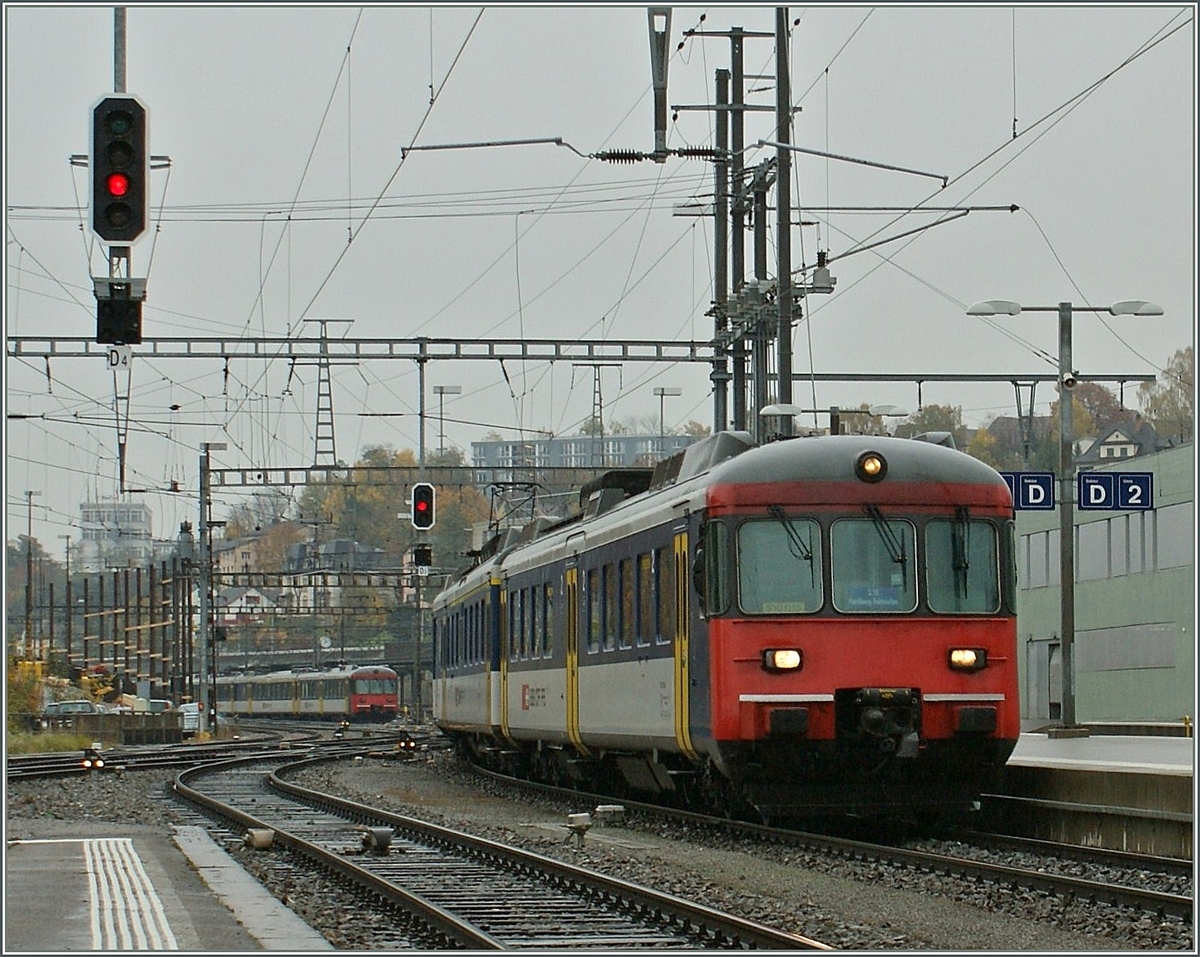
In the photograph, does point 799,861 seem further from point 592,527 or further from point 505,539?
point 505,539

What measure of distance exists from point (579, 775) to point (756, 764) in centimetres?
746

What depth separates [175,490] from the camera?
55562 mm

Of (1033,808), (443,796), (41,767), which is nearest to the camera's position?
(1033,808)

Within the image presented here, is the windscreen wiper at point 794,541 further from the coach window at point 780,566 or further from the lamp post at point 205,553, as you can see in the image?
the lamp post at point 205,553

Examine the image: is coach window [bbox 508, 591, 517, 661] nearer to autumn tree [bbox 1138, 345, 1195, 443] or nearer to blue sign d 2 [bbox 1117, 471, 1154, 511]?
blue sign d 2 [bbox 1117, 471, 1154, 511]

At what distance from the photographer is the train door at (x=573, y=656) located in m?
21.2

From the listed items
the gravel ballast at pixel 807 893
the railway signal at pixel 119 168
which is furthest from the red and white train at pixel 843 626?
the railway signal at pixel 119 168

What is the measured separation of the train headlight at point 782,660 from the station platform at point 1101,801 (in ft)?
6.39

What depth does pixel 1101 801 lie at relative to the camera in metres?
15.6

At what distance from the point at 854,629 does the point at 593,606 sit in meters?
5.13

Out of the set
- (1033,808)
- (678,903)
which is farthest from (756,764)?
(678,903)

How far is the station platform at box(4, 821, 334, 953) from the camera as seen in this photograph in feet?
33.6

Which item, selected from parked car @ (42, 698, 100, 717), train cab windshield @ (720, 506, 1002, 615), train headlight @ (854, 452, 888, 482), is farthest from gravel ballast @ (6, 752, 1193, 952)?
parked car @ (42, 698, 100, 717)

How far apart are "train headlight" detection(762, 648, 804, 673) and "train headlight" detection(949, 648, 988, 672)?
119 cm
